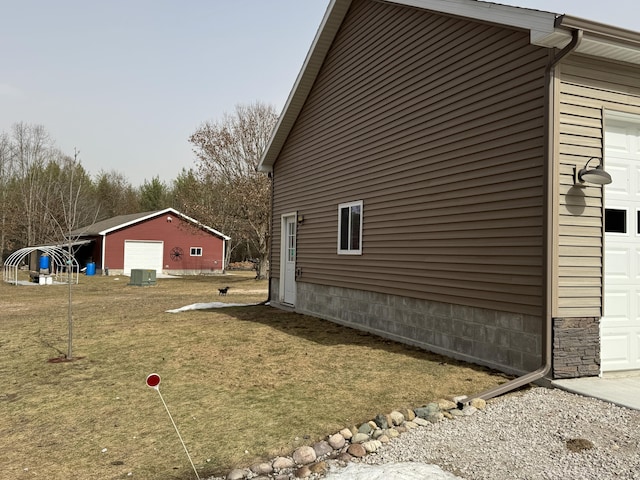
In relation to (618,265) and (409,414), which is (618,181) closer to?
(618,265)

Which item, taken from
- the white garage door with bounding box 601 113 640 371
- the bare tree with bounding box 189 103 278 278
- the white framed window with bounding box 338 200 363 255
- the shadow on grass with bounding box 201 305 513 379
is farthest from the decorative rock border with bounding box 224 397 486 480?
the bare tree with bounding box 189 103 278 278

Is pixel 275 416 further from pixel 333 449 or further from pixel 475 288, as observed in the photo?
pixel 475 288

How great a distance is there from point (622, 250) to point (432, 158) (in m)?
2.86

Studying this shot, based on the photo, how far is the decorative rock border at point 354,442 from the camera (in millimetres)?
3342

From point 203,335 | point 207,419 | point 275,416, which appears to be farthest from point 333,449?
point 203,335

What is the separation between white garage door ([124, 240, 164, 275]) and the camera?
30906mm

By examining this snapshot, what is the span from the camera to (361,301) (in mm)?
9102

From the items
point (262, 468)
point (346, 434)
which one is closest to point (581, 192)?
point (346, 434)

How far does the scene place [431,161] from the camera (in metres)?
7.11

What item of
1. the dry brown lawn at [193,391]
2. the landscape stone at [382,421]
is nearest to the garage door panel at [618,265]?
the dry brown lawn at [193,391]

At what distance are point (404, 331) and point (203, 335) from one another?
374cm

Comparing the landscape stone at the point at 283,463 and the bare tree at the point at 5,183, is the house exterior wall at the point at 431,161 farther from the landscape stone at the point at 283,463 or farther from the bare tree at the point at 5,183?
the bare tree at the point at 5,183

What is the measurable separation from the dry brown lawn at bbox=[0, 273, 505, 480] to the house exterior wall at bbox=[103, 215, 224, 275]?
22.4m

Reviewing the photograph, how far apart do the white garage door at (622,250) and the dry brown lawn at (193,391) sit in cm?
140
